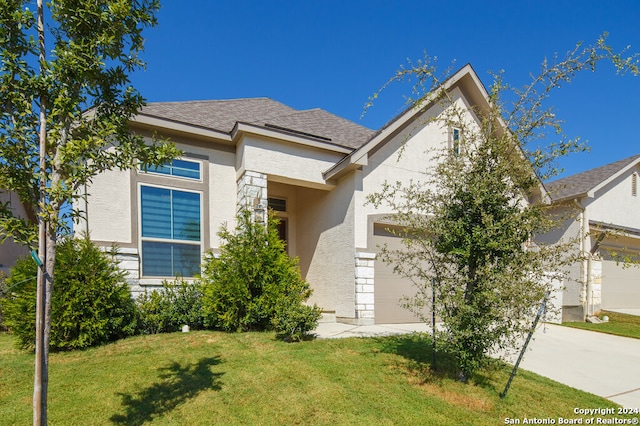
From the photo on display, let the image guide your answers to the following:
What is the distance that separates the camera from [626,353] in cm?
759

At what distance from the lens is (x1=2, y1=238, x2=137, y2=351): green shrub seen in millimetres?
5969

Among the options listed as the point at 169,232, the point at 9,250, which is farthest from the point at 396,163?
the point at 9,250

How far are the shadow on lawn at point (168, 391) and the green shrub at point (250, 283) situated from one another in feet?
6.49

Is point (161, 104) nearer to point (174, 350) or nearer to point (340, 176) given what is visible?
point (340, 176)

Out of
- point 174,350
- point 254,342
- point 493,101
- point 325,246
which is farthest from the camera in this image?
point 325,246

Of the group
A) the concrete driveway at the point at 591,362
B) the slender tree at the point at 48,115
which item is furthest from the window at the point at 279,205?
the slender tree at the point at 48,115

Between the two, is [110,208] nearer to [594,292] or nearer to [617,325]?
[617,325]

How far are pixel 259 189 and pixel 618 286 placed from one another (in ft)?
48.7

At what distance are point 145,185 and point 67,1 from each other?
6071 millimetres

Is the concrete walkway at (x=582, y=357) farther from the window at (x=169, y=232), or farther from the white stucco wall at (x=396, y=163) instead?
the window at (x=169, y=232)

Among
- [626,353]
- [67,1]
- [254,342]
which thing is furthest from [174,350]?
[626,353]

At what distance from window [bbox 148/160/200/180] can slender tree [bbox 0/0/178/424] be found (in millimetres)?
5653

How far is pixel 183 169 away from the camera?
8727 mm

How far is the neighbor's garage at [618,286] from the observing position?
13328 mm
